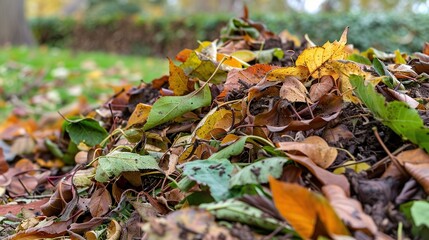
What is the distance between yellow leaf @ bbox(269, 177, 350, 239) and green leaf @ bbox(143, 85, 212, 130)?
0.59m

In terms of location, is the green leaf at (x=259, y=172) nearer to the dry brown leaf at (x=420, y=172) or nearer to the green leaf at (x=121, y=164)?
the dry brown leaf at (x=420, y=172)

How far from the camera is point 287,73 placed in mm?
1182

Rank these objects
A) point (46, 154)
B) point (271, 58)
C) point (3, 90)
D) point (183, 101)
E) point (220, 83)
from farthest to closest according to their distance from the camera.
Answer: point (3, 90) < point (46, 154) < point (271, 58) < point (220, 83) < point (183, 101)

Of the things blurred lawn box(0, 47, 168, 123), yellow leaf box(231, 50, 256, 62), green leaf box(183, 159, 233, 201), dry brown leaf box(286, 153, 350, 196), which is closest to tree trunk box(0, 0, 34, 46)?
blurred lawn box(0, 47, 168, 123)

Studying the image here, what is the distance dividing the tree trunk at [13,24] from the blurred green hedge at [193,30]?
2181 mm

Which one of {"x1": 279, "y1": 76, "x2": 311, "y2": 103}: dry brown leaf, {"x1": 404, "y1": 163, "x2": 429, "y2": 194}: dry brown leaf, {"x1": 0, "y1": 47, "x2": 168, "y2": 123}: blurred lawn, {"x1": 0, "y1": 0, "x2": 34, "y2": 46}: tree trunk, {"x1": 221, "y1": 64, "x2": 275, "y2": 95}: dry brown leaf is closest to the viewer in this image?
{"x1": 404, "y1": 163, "x2": 429, "y2": 194}: dry brown leaf

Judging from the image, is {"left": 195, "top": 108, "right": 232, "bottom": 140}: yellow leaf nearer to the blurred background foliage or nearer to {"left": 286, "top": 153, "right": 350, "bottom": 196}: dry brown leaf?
{"left": 286, "top": 153, "right": 350, "bottom": 196}: dry brown leaf

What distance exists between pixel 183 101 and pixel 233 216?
0.56m

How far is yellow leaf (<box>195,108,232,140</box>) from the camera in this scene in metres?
1.17

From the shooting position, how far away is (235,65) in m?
1.52

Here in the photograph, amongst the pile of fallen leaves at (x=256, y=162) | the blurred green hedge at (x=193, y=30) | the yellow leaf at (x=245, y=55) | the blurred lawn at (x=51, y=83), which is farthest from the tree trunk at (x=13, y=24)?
the yellow leaf at (x=245, y=55)

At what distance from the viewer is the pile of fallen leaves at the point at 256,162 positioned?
765 millimetres

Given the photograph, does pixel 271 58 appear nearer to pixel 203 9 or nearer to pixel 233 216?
pixel 233 216

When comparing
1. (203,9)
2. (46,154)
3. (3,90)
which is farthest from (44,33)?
(46,154)
